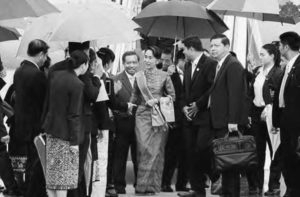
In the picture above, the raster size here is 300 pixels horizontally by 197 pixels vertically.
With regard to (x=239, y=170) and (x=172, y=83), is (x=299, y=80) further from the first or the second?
(x=172, y=83)

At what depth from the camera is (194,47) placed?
1392 centimetres

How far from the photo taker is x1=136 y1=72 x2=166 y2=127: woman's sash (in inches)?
580

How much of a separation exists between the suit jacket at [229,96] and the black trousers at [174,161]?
2.44 m

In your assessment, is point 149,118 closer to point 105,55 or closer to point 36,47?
point 105,55

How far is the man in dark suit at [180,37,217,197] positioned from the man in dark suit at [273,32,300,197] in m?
1.29

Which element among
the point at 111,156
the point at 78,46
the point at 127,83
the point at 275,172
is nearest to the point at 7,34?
the point at 78,46

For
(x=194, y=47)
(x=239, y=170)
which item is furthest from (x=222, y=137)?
(x=194, y=47)

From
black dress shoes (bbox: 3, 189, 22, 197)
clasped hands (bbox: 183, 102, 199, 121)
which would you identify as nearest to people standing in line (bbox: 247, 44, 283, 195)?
clasped hands (bbox: 183, 102, 199, 121)

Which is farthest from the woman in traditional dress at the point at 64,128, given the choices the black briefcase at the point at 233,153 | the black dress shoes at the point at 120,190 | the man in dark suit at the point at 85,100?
the black dress shoes at the point at 120,190

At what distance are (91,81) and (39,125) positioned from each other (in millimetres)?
847

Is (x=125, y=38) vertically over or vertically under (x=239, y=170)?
over

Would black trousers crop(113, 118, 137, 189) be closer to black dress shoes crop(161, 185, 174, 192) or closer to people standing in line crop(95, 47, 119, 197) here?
people standing in line crop(95, 47, 119, 197)

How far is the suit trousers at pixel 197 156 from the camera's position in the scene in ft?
44.0

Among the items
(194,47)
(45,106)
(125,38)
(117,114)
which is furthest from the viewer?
(117,114)
